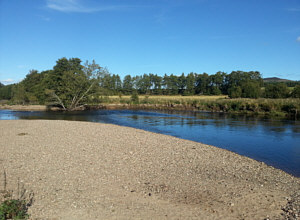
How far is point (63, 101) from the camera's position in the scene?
49.0 m

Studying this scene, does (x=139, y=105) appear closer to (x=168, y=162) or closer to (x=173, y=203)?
(x=168, y=162)

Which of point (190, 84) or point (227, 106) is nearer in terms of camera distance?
point (227, 106)

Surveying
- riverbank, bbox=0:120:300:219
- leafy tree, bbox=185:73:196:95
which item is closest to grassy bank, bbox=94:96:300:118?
riverbank, bbox=0:120:300:219

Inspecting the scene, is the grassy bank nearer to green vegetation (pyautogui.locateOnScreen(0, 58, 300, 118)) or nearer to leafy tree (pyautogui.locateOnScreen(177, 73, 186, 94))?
green vegetation (pyautogui.locateOnScreen(0, 58, 300, 118))

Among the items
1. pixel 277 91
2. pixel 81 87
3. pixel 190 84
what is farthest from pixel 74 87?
pixel 190 84

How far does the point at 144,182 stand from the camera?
8.16m

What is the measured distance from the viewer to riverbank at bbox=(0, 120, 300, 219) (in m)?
6.08

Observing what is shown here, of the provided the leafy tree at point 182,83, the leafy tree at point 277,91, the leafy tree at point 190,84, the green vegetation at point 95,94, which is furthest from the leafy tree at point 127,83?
the leafy tree at point 277,91

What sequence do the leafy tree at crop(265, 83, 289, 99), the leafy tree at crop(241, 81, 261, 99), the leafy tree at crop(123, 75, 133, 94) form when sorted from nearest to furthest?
the leafy tree at crop(265, 83, 289, 99) < the leafy tree at crop(241, 81, 261, 99) < the leafy tree at crop(123, 75, 133, 94)

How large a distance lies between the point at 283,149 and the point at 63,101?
43.5m

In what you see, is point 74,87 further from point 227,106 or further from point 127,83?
point 127,83

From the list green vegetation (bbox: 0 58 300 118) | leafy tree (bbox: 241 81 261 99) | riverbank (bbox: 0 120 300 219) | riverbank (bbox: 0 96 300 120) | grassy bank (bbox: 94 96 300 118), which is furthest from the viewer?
leafy tree (bbox: 241 81 261 99)

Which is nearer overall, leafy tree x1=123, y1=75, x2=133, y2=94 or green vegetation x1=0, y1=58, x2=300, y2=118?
green vegetation x1=0, y1=58, x2=300, y2=118

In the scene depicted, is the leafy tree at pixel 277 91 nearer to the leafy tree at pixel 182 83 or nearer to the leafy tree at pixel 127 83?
the leafy tree at pixel 182 83
